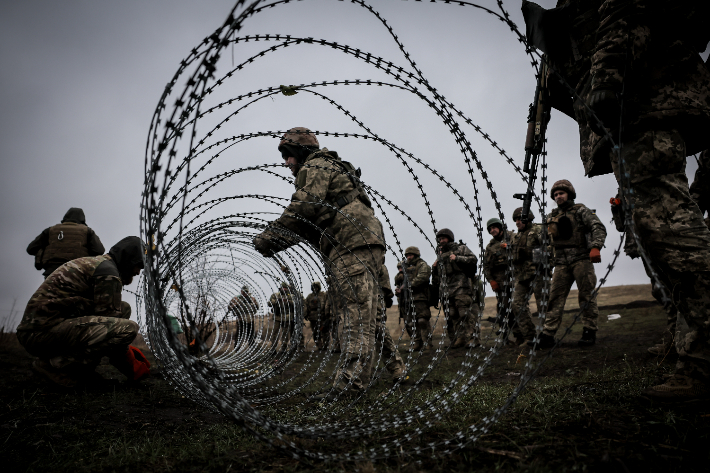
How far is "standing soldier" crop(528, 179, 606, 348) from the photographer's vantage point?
5.85 meters

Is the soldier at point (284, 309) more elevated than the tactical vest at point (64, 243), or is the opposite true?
the tactical vest at point (64, 243)

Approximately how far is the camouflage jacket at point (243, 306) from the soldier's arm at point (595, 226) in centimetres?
521

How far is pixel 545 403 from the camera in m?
2.46

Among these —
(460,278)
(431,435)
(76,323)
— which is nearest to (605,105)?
(431,435)

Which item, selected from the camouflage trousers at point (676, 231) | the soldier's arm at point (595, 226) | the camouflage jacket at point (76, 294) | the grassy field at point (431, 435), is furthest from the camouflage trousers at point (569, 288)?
the camouflage jacket at point (76, 294)

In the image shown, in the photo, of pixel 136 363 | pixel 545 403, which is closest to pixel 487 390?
pixel 545 403

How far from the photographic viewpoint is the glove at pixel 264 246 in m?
3.86

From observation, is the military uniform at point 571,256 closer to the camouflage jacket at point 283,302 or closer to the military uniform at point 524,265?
the military uniform at point 524,265

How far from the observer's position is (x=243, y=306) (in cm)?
678

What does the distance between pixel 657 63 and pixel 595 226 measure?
3.98 meters

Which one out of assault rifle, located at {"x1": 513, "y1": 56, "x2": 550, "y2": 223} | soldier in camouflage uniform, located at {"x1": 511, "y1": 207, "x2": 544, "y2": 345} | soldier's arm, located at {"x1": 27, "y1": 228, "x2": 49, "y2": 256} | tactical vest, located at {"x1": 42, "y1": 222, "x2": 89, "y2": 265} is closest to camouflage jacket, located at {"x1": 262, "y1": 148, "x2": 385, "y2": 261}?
assault rifle, located at {"x1": 513, "y1": 56, "x2": 550, "y2": 223}

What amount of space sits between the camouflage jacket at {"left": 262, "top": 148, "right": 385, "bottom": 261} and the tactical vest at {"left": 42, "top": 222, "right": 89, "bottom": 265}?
4.02m

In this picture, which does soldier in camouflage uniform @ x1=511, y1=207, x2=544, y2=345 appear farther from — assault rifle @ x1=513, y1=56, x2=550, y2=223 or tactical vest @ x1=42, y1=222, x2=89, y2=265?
tactical vest @ x1=42, y1=222, x2=89, y2=265

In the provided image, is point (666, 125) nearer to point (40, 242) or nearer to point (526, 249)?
point (526, 249)
